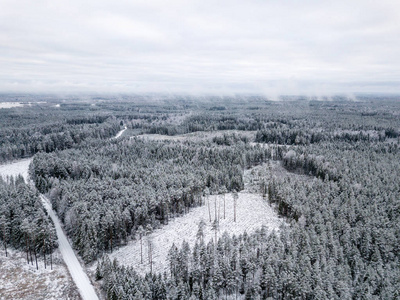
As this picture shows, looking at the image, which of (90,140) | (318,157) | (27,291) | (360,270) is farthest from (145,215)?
(90,140)

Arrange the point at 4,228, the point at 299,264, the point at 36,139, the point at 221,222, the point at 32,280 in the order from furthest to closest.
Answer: the point at 36,139, the point at 221,222, the point at 4,228, the point at 32,280, the point at 299,264

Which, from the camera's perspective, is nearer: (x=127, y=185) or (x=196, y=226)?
(x=196, y=226)

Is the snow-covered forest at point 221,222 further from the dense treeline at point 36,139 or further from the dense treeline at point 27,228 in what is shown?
the dense treeline at point 36,139

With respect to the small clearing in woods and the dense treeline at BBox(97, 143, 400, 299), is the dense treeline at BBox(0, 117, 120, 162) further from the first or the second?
the dense treeline at BBox(97, 143, 400, 299)

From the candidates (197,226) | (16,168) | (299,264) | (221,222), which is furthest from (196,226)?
(16,168)

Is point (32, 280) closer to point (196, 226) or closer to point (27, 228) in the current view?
point (27, 228)

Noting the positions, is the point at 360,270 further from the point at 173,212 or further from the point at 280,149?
the point at 280,149
